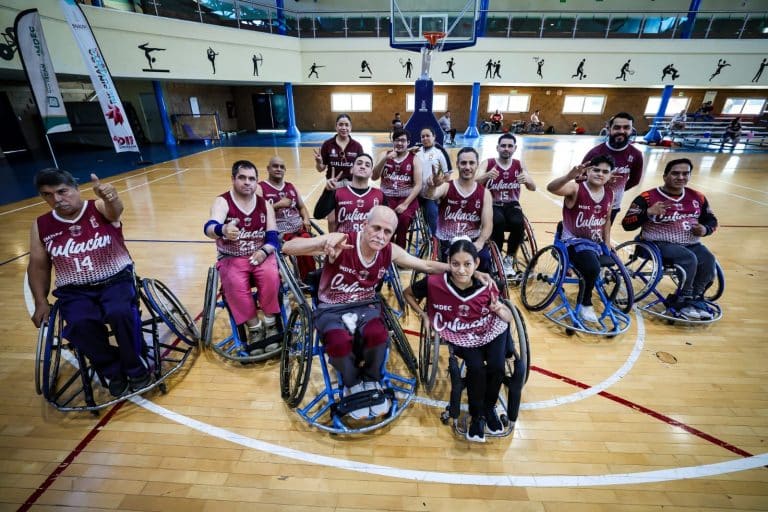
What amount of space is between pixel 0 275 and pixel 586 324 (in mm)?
6399

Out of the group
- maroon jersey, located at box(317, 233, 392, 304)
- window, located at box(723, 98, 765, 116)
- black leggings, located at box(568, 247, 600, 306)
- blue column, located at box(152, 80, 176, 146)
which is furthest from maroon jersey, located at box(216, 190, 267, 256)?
window, located at box(723, 98, 765, 116)

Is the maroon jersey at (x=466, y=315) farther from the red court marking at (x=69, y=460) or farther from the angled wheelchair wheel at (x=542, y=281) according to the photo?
the red court marking at (x=69, y=460)

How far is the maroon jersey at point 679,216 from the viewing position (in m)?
3.18

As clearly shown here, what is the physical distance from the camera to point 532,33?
15.4 metres

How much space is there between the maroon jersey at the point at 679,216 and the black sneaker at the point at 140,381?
434 centimetres

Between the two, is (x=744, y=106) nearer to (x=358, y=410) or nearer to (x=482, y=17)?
(x=482, y=17)

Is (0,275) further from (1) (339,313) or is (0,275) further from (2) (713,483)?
(2) (713,483)

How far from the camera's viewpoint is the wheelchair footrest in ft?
6.96

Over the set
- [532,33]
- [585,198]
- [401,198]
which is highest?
[532,33]

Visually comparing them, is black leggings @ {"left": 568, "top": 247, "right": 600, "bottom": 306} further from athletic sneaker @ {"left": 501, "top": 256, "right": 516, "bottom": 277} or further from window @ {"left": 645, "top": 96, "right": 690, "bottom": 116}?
window @ {"left": 645, "top": 96, "right": 690, "bottom": 116}

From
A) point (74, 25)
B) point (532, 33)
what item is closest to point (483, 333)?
point (74, 25)

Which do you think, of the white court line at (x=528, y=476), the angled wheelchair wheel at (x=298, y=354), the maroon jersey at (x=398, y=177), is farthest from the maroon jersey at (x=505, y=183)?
the white court line at (x=528, y=476)

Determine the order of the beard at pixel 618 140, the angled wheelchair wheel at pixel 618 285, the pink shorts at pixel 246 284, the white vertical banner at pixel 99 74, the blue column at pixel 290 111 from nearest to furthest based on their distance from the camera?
1. the pink shorts at pixel 246 284
2. the angled wheelchair wheel at pixel 618 285
3. the beard at pixel 618 140
4. the white vertical banner at pixel 99 74
5. the blue column at pixel 290 111

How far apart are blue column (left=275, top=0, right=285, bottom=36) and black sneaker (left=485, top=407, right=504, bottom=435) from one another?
16.5m
